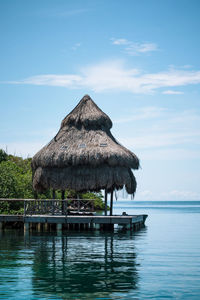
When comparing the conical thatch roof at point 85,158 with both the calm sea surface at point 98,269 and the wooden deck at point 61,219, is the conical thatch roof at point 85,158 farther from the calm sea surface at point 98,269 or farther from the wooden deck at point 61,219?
the calm sea surface at point 98,269

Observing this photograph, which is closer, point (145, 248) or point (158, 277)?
point (158, 277)

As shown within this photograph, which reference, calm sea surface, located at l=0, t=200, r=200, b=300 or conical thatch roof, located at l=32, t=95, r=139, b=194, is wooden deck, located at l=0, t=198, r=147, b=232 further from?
calm sea surface, located at l=0, t=200, r=200, b=300

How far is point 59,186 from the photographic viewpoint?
3012 centimetres

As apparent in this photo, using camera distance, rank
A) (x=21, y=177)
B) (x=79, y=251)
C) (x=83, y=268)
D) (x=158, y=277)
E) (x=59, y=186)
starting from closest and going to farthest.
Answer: (x=158, y=277) < (x=83, y=268) < (x=79, y=251) < (x=59, y=186) < (x=21, y=177)

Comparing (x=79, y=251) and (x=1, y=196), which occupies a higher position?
(x=1, y=196)

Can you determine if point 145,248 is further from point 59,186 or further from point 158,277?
point 59,186

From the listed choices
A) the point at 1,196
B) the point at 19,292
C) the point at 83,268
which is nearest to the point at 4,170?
the point at 1,196

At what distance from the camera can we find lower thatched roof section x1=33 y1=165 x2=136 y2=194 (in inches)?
1150

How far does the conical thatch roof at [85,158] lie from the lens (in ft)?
96.1

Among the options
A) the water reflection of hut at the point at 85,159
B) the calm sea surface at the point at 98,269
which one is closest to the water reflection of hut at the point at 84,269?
the calm sea surface at the point at 98,269

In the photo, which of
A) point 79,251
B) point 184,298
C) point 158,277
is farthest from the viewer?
point 79,251

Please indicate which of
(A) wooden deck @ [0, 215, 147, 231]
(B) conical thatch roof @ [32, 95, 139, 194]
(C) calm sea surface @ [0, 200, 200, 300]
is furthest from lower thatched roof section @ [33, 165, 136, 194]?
(C) calm sea surface @ [0, 200, 200, 300]

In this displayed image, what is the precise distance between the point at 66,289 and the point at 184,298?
113 inches

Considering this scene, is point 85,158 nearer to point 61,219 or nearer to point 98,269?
point 61,219
